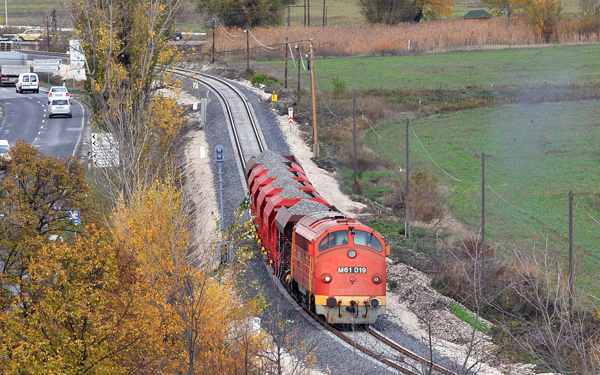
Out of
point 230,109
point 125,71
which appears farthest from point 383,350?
point 230,109

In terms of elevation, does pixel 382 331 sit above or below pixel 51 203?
below

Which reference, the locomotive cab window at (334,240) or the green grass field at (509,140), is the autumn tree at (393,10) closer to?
the green grass field at (509,140)

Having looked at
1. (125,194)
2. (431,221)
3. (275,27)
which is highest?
(275,27)

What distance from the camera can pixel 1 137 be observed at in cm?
6625

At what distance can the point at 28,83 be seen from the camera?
92062mm

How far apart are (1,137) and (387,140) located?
29338mm

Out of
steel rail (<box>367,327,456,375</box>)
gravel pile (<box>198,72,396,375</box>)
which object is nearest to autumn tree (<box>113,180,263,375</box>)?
gravel pile (<box>198,72,396,375</box>)

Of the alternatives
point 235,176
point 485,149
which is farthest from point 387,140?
point 235,176

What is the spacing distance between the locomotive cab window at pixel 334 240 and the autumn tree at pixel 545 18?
260 ft

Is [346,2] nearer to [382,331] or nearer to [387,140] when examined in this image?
[387,140]

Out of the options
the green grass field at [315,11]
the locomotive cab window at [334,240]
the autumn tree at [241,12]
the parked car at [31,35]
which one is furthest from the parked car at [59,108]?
the green grass field at [315,11]

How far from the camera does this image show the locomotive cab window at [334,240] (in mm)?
25688

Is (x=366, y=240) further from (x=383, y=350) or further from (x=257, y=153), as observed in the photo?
(x=257, y=153)

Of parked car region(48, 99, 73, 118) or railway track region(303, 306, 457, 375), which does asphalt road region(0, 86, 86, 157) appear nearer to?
parked car region(48, 99, 73, 118)
